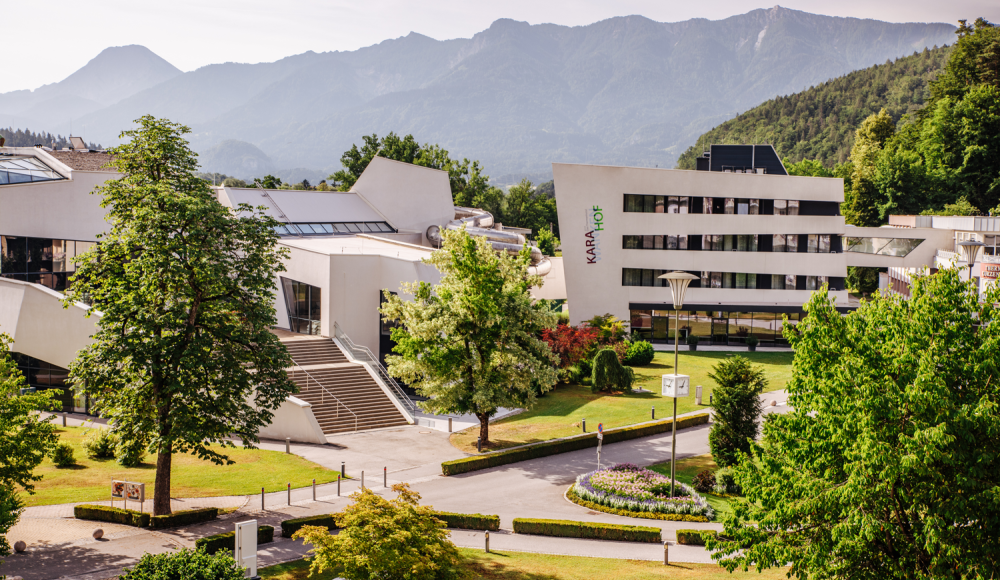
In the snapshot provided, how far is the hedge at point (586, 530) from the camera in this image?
2267 cm

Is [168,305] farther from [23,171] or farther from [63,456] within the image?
[23,171]

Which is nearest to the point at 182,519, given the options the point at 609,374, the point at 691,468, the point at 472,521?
the point at 472,521

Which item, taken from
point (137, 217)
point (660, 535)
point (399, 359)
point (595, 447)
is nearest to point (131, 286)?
point (137, 217)

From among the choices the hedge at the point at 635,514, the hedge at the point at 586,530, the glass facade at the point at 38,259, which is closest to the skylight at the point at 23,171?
the glass facade at the point at 38,259

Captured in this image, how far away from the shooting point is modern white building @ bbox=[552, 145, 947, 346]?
55.9 meters

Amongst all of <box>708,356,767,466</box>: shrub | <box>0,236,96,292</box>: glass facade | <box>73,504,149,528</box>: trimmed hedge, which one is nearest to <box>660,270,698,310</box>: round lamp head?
<box>708,356,767,466</box>: shrub

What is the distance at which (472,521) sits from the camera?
23422 mm

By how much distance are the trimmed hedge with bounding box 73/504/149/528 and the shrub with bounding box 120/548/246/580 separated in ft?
31.7

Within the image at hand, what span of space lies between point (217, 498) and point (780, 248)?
45887 mm

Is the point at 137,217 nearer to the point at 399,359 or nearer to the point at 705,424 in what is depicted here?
the point at 399,359

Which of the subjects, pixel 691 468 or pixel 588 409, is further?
pixel 588 409

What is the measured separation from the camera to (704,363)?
51.0 meters

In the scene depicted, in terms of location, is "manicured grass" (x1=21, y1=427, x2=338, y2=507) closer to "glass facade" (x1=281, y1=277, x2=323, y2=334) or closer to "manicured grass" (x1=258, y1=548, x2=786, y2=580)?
"manicured grass" (x1=258, y1=548, x2=786, y2=580)

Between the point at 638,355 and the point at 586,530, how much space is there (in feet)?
93.2
